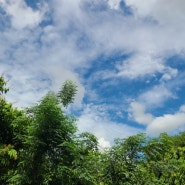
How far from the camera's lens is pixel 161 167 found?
16.8m

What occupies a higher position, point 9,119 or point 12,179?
point 9,119

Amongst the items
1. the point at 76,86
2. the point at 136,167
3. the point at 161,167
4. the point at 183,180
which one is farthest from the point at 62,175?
the point at 76,86

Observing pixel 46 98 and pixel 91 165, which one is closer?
pixel 91 165

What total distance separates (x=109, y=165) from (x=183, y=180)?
1278cm

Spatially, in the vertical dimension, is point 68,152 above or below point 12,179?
above

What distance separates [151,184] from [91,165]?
9.96 feet

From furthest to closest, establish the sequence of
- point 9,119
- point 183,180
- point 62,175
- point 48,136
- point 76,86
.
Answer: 1. point 76,86
2. point 183,180
3. point 9,119
4. point 48,136
5. point 62,175

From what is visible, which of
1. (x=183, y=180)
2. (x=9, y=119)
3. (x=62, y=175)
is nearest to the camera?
(x=62, y=175)

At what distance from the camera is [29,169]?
16.4 meters

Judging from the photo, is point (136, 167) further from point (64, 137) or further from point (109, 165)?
point (64, 137)

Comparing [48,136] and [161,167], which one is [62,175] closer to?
[48,136]

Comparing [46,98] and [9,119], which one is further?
[9,119]

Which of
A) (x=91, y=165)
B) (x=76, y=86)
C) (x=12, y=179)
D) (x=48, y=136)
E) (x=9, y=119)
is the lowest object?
(x=12, y=179)

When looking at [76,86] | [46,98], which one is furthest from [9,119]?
[76,86]
